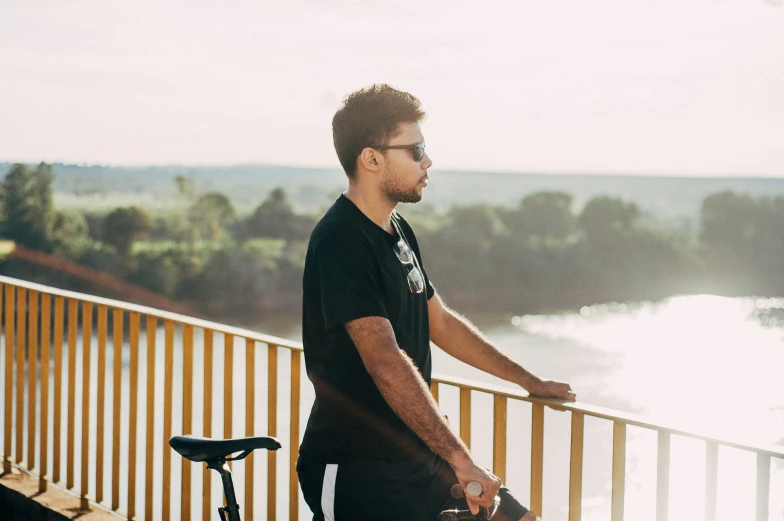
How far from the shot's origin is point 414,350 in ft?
5.50

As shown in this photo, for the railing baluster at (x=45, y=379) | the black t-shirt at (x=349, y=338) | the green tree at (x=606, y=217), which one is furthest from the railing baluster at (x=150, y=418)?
the green tree at (x=606, y=217)

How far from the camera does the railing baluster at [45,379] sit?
3.32 meters

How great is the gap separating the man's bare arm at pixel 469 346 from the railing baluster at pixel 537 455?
6cm

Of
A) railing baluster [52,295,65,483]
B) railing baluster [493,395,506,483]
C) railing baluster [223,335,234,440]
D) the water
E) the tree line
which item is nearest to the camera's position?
railing baluster [493,395,506,483]

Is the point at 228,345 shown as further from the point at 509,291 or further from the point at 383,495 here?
the point at 509,291

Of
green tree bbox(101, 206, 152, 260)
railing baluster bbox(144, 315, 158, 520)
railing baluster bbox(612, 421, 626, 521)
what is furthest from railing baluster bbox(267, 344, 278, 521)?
green tree bbox(101, 206, 152, 260)

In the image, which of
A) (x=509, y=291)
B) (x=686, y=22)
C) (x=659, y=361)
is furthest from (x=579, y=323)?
(x=686, y=22)

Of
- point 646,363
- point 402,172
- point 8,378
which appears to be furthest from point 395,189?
point 646,363

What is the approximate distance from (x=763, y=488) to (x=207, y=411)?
1.78 meters

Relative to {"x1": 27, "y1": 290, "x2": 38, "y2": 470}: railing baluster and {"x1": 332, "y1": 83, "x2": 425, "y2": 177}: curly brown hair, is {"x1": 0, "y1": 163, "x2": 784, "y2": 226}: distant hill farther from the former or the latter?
{"x1": 332, "y1": 83, "x2": 425, "y2": 177}: curly brown hair

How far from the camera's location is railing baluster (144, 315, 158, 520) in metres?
2.88

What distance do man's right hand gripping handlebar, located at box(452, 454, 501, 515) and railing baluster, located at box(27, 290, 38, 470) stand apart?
2.34 metres

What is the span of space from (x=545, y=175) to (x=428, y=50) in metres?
10.5

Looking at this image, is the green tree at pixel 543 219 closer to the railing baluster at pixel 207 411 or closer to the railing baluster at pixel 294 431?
the railing baluster at pixel 207 411
